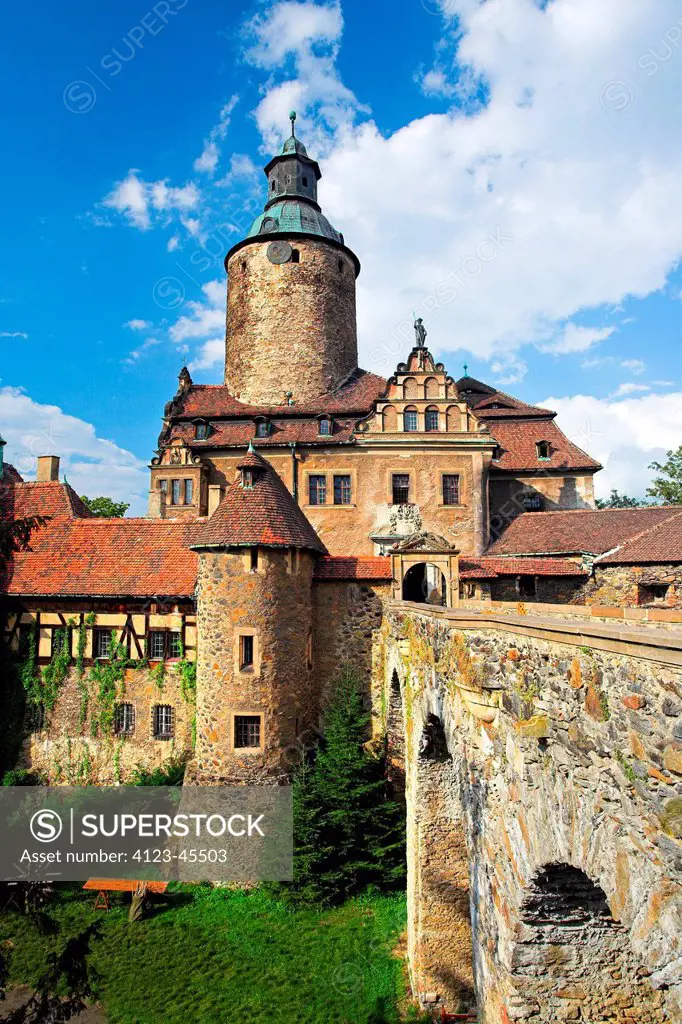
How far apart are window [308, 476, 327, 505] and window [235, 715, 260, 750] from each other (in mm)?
10203

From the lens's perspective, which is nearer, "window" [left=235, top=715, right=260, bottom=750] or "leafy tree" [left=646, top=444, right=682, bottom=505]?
"window" [left=235, top=715, right=260, bottom=750]

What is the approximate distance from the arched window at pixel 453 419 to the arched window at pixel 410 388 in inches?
55.7

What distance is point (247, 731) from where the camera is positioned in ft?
52.4

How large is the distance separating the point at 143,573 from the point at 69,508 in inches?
186

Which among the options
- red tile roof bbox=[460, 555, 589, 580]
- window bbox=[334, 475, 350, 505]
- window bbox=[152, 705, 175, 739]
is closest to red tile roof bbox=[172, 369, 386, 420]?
window bbox=[334, 475, 350, 505]

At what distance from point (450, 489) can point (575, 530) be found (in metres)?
4.72

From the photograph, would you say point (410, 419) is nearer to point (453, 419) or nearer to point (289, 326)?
point (453, 419)

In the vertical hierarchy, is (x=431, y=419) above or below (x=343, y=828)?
above

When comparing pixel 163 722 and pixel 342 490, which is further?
pixel 342 490

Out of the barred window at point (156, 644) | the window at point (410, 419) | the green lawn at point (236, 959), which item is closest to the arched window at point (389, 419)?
the window at point (410, 419)

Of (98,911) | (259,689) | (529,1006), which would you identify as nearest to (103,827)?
(98,911)

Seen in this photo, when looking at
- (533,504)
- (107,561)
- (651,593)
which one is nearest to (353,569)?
(107,561)

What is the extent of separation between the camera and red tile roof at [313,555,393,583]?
18.1m

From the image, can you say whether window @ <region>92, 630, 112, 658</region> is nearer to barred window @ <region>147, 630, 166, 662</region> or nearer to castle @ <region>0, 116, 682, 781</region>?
castle @ <region>0, 116, 682, 781</region>
